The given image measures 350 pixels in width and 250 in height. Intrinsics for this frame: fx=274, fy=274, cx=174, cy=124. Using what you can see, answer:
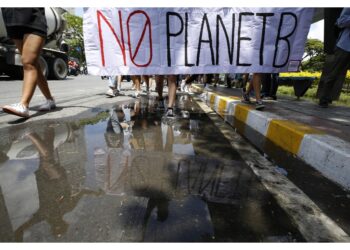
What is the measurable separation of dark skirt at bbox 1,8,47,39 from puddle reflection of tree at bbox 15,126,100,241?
1.77 m

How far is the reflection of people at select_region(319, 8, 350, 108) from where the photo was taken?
4.16 metres

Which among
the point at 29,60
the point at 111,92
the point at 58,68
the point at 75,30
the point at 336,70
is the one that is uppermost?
the point at 75,30

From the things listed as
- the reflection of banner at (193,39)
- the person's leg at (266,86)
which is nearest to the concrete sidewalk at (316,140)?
the reflection of banner at (193,39)

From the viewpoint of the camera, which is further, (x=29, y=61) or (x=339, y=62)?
(x=339, y=62)

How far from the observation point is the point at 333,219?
1368 millimetres

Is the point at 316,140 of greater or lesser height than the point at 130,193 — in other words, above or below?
above

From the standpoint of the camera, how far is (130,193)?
60.3 inches

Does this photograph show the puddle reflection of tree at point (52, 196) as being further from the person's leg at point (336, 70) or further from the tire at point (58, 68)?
the tire at point (58, 68)

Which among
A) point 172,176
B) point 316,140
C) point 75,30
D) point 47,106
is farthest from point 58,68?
point 75,30

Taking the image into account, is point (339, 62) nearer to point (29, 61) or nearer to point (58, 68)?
point (29, 61)

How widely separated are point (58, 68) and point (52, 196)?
524 inches

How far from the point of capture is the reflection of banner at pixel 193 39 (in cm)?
377

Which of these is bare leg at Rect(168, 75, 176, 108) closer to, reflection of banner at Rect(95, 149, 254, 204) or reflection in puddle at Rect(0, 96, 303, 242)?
reflection in puddle at Rect(0, 96, 303, 242)
